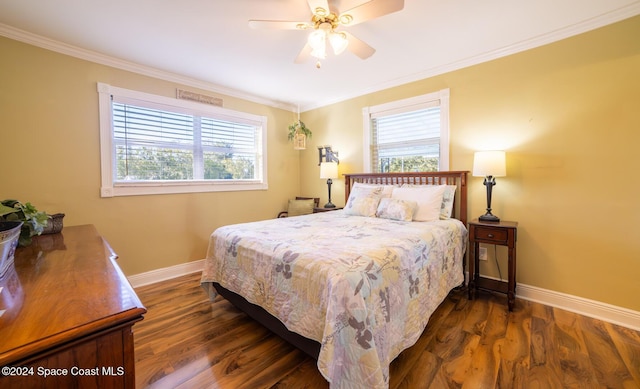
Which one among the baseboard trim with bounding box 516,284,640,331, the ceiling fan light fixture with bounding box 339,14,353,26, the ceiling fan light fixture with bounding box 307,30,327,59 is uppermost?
the ceiling fan light fixture with bounding box 339,14,353,26

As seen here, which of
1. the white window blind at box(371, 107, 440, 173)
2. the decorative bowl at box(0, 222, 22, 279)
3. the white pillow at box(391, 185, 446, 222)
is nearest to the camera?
the decorative bowl at box(0, 222, 22, 279)

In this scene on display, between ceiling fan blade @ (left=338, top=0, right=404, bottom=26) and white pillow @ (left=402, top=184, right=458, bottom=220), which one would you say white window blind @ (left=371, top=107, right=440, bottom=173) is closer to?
white pillow @ (left=402, top=184, right=458, bottom=220)

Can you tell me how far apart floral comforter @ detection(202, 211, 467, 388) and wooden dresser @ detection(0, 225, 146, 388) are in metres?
0.87

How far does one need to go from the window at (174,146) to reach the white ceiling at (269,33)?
42 centimetres

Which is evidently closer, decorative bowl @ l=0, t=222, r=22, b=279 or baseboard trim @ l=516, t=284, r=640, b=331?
decorative bowl @ l=0, t=222, r=22, b=279

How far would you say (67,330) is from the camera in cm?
60

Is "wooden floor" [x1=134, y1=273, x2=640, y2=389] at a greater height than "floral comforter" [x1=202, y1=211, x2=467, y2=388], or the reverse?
"floral comforter" [x1=202, y1=211, x2=467, y2=388]

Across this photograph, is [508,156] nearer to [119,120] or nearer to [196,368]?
[196,368]

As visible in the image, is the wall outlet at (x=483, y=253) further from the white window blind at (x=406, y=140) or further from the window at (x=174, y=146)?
the window at (x=174, y=146)

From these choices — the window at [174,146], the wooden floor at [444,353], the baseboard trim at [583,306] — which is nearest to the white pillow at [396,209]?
the wooden floor at [444,353]

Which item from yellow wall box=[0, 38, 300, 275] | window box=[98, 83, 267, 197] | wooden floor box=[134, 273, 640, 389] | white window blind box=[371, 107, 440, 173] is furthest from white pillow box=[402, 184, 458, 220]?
yellow wall box=[0, 38, 300, 275]

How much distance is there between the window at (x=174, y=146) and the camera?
281cm

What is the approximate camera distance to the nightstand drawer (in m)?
2.35

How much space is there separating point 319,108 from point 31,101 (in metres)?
3.41
